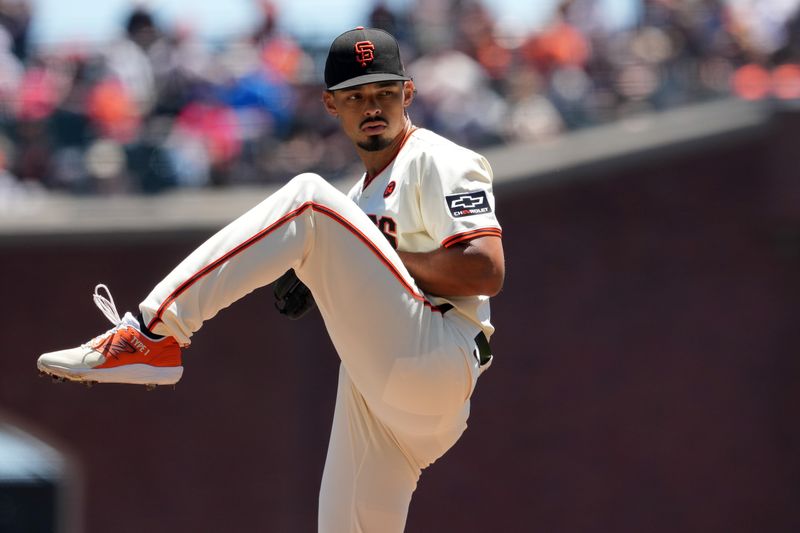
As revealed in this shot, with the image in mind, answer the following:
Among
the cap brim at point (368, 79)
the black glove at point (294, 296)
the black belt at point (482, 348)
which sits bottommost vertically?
the black belt at point (482, 348)

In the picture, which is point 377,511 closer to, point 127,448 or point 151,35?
point 127,448

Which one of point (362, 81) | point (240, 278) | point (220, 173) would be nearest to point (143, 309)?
point (240, 278)

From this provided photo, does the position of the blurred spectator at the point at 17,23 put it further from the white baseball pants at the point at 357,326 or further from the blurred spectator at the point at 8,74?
the white baseball pants at the point at 357,326

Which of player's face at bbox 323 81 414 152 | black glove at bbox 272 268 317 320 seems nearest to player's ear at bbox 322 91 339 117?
player's face at bbox 323 81 414 152

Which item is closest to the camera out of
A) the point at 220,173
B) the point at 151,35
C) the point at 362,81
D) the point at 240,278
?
the point at 240,278

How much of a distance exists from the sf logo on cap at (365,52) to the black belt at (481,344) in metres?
0.83

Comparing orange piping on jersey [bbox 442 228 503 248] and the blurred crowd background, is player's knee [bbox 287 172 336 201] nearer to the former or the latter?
orange piping on jersey [bbox 442 228 503 248]

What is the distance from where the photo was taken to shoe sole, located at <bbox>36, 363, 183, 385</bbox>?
4.34m

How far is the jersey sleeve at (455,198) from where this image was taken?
4484 mm

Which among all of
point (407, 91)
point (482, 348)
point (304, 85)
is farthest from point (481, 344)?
point (304, 85)

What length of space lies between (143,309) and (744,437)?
6.70m

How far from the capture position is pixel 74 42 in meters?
10.8

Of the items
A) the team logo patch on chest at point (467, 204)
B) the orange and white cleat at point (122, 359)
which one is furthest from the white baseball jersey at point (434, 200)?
the orange and white cleat at point (122, 359)

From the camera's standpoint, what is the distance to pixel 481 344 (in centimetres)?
474
